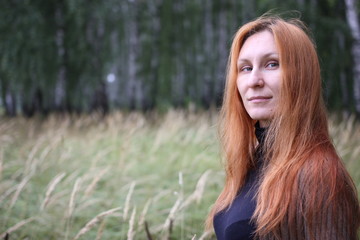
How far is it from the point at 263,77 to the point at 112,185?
96.6 inches

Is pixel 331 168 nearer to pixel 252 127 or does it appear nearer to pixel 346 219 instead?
pixel 346 219

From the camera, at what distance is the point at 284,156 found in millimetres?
1011

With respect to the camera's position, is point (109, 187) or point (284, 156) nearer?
point (284, 156)

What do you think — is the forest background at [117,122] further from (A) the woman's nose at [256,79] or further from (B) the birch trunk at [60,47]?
(A) the woman's nose at [256,79]

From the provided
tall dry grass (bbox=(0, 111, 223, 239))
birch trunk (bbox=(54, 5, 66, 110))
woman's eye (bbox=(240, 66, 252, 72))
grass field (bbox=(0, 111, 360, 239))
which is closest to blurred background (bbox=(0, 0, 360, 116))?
birch trunk (bbox=(54, 5, 66, 110))

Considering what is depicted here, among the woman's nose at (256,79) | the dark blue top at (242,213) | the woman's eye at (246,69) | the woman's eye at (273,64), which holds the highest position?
the woman's eye at (273,64)

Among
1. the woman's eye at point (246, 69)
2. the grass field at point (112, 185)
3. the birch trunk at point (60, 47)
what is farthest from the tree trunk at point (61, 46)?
the woman's eye at point (246, 69)

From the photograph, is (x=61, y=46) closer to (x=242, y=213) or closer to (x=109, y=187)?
(x=109, y=187)

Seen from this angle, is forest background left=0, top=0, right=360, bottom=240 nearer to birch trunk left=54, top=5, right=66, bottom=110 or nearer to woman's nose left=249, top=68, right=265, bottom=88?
birch trunk left=54, top=5, right=66, bottom=110

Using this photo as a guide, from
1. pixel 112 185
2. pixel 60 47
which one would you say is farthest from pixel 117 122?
pixel 112 185

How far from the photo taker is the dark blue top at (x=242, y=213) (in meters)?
1.04

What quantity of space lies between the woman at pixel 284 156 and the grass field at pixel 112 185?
18.1 inches

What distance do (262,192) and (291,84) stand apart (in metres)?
0.30

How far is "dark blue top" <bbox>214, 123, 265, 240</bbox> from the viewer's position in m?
1.04
